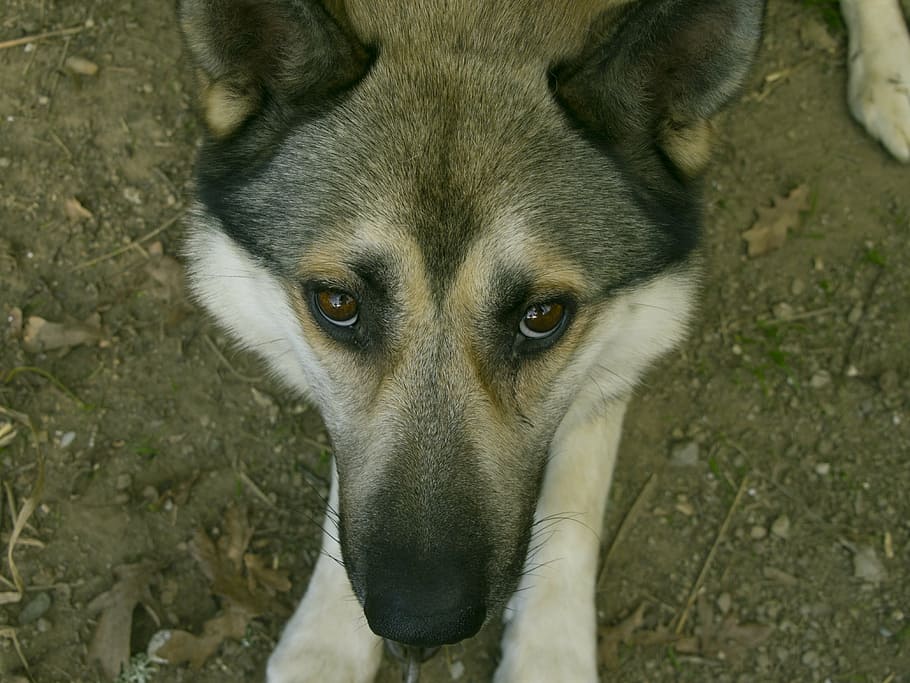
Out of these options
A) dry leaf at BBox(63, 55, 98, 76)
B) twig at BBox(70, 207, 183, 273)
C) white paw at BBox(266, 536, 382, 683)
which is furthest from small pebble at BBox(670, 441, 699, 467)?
dry leaf at BBox(63, 55, 98, 76)

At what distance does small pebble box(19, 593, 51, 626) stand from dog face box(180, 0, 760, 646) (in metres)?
1.72

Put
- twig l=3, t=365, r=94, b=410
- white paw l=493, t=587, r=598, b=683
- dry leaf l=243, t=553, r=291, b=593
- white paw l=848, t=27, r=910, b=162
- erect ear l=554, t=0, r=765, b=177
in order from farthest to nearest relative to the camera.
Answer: white paw l=848, t=27, r=910, b=162
twig l=3, t=365, r=94, b=410
dry leaf l=243, t=553, r=291, b=593
white paw l=493, t=587, r=598, b=683
erect ear l=554, t=0, r=765, b=177

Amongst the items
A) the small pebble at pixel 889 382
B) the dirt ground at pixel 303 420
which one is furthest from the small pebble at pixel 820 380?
the small pebble at pixel 889 382

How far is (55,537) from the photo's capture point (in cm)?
355

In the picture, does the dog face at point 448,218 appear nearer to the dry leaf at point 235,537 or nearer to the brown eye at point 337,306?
the brown eye at point 337,306

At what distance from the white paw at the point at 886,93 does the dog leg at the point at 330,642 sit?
2.93 meters

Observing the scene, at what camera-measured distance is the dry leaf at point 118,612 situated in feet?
11.1

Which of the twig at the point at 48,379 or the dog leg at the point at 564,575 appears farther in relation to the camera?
the twig at the point at 48,379

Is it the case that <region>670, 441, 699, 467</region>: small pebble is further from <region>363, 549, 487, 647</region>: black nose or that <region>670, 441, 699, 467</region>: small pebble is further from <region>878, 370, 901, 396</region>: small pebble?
<region>363, 549, 487, 647</region>: black nose

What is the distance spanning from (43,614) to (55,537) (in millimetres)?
305

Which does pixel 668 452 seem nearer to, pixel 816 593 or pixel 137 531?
pixel 816 593

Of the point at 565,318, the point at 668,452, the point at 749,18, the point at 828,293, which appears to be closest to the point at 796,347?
the point at 828,293

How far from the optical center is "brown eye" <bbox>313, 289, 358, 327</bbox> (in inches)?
95.6

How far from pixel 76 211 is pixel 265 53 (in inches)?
75.3
